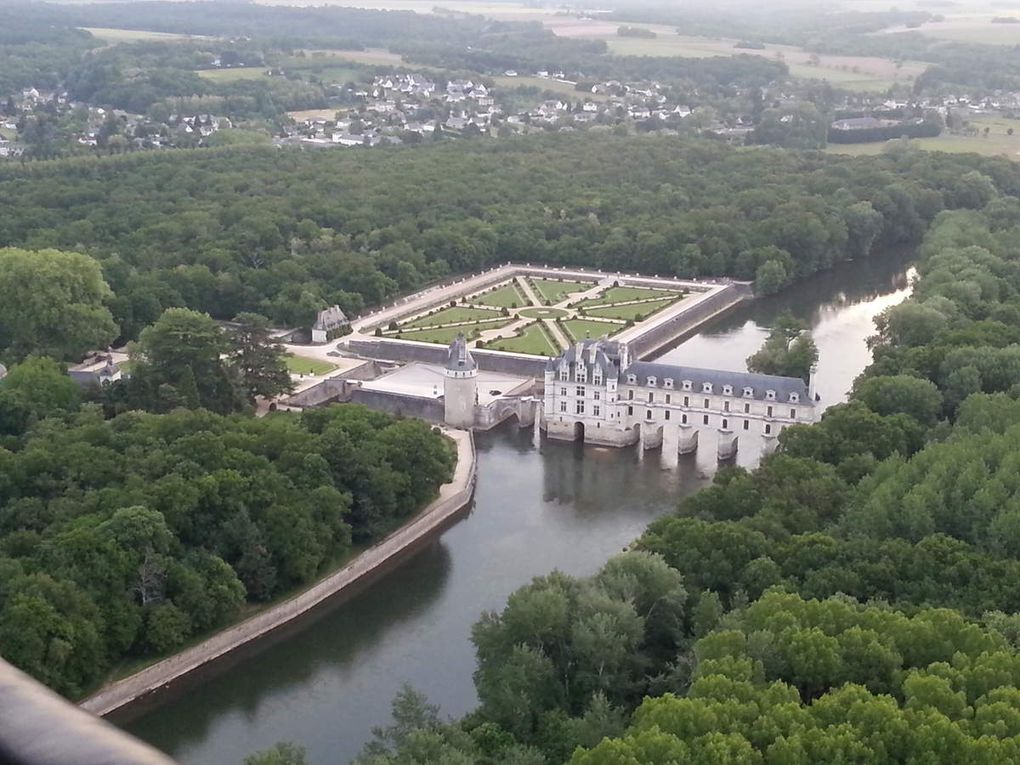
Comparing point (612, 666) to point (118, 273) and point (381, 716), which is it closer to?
point (381, 716)

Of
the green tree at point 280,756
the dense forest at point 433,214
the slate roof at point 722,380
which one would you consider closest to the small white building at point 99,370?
the dense forest at point 433,214

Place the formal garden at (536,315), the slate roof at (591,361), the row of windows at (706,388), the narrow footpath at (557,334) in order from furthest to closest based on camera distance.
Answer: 1. the formal garden at (536,315)
2. the narrow footpath at (557,334)
3. the slate roof at (591,361)
4. the row of windows at (706,388)

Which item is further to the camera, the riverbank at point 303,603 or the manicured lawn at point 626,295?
the manicured lawn at point 626,295

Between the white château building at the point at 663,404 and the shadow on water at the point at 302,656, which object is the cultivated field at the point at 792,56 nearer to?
the white château building at the point at 663,404

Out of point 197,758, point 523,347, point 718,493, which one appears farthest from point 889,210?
point 197,758

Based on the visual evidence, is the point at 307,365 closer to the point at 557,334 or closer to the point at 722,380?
the point at 557,334

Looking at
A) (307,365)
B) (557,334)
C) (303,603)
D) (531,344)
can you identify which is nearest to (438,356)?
(531,344)
